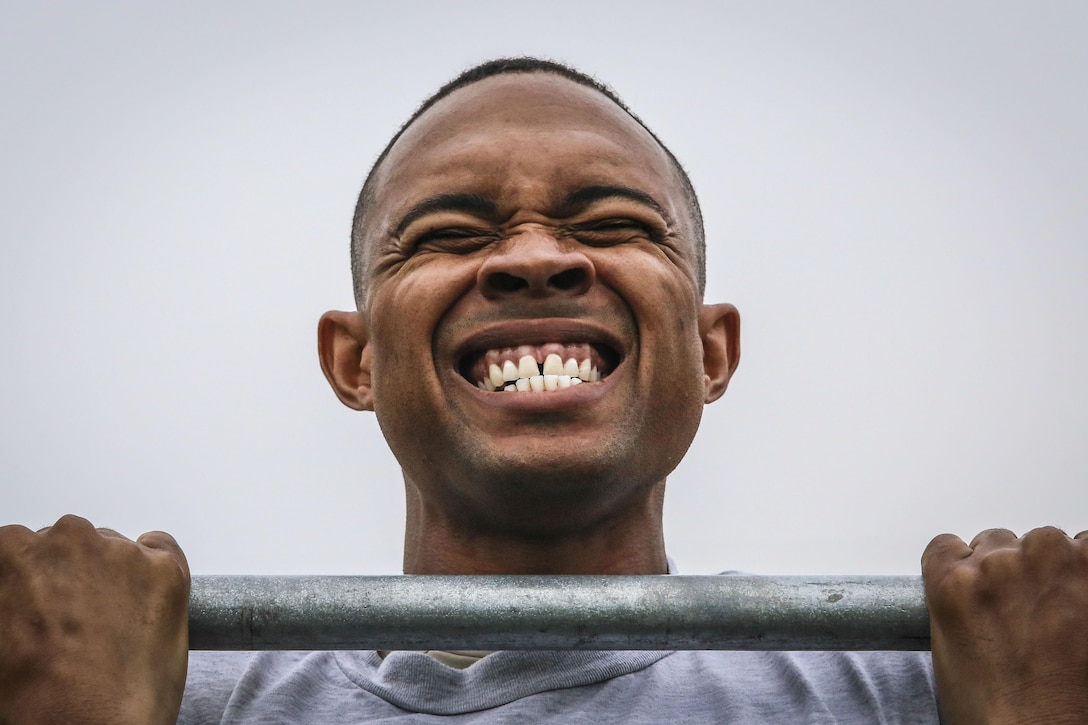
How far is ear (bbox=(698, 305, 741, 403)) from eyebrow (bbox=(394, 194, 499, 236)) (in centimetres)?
71

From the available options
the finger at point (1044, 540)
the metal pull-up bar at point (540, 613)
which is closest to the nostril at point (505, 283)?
the metal pull-up bar at point (540, 613)

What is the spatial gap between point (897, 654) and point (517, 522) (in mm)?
833

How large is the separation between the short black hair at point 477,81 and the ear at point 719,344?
81mm

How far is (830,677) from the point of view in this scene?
2.61 meters

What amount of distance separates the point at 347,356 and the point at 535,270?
2.82 feet

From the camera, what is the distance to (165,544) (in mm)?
2102

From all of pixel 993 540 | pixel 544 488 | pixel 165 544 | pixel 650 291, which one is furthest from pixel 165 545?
pixel 993 540

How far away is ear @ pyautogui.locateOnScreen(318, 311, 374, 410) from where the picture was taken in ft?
10.7

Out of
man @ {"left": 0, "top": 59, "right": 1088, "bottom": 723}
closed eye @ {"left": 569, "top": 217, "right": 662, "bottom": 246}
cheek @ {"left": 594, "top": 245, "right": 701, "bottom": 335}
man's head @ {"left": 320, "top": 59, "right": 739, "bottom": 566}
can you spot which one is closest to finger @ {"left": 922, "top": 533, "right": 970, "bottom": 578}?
man @ {"left": 0, "top": 59, "right": 1088, "bottom": 723}

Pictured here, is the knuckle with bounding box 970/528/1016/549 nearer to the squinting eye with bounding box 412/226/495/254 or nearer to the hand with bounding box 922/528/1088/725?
the hand with bounding box 922/528/1088/725

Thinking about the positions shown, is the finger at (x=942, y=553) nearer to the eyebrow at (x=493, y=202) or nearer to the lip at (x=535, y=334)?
the lip at (x=535, y=334)

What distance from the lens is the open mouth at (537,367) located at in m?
2.61

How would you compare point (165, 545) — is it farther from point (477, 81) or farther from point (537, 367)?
point (477, 81)

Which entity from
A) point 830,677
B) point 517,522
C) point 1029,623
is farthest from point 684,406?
point 1029,623
